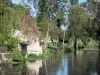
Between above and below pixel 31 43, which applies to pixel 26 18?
above

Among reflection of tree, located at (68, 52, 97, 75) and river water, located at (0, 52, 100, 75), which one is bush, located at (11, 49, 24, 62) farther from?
reflection of tree, located at (68, 52, 97, 75)

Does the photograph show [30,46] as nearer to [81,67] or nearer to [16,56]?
[16,56]

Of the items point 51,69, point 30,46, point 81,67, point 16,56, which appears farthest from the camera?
point 30,46

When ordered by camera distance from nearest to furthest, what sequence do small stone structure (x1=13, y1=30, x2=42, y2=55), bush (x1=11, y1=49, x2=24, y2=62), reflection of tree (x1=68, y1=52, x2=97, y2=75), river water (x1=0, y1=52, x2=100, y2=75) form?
river water (x1=0, y1=52, x2=100, y2=75)
reflection of tree (x1=68, y1=52, x2=97, y2=75)
bush (x1=11, y1=49, x2=24, y2=62)
small stone structure (x1=13, y1=30, x2=42, y2=55)

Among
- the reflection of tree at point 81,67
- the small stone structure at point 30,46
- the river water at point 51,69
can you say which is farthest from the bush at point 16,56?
the small stone structure at point 30,46

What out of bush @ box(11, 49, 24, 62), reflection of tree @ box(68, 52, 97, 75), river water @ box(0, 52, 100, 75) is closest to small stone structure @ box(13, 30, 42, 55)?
bush @ box(11, 49, 24, 62)

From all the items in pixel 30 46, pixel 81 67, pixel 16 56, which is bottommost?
pixel 81 67

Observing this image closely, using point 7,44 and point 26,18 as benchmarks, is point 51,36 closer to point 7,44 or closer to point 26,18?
point 26,18

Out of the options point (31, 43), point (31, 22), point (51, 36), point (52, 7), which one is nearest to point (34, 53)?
point (31, 43)

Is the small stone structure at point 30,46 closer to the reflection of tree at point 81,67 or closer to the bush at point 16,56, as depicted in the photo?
the bush at point 16,56

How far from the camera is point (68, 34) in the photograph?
334ft

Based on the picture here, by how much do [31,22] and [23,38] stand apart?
5.08 meters

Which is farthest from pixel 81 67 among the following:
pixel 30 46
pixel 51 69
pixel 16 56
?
pixel 30 46

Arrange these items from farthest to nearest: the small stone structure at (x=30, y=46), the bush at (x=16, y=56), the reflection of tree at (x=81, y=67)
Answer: the small stone structure at (x=30, y=46) < the bush at (x=16, y=56) < the reflection of tree at (x=81, y=67)
